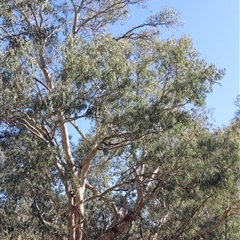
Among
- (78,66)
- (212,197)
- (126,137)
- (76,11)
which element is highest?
(76,11)

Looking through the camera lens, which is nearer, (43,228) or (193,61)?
(193,61)

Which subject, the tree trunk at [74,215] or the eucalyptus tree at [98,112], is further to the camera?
the tree trunk at [74,215]

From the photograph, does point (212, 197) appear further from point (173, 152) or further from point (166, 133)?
point (166, 133)

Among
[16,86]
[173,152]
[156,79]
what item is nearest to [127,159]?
[173,152]

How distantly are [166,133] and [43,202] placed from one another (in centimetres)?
523

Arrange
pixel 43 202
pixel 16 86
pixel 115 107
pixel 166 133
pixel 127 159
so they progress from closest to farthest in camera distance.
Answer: pixel 16 86 → pixel 115 107 → pixel 166 133 → pixel 127 159 → pixel 43 202

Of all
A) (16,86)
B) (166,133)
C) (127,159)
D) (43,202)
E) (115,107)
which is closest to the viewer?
(16,86)

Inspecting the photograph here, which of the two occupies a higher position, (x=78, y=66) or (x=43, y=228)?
(x=78, y=66)

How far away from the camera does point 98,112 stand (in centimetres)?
844

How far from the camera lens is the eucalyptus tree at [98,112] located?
8.15 metres

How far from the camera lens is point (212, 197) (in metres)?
11.1

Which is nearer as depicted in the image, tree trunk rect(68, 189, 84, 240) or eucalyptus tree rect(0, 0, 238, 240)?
eucalyptus tree rect(0, 0, 238, 240)

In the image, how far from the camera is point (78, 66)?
7977 millimetres

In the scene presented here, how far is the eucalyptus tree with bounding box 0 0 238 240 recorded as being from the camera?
8.15 meters
